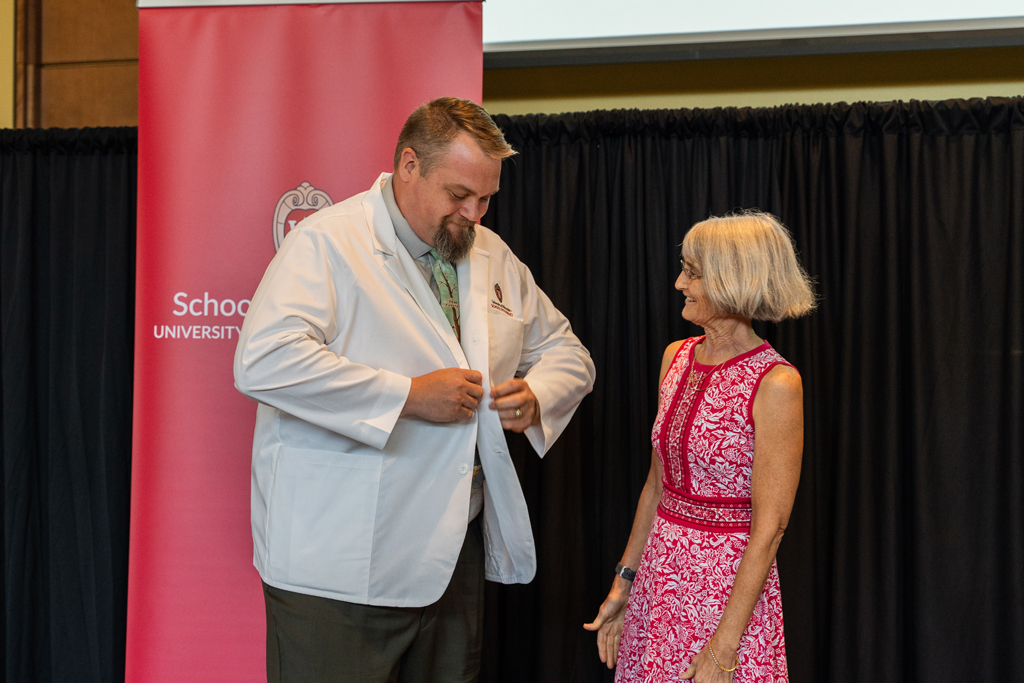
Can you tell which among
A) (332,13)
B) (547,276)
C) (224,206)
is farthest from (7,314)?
(547,276)

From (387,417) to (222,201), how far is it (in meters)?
1.14

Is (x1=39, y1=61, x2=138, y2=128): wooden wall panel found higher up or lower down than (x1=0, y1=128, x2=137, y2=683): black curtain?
higher up

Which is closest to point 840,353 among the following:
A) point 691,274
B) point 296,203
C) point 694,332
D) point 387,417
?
point 694,332

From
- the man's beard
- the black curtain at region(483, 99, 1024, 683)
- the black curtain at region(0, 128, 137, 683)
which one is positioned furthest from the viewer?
the black curtain at region(0, 128, 137, 683)

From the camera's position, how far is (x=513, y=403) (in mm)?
1644

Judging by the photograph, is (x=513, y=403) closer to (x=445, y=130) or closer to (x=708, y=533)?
(x=708, y=533)

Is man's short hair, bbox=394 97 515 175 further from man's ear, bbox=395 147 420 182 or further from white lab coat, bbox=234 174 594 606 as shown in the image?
white lab coat, bbox=234 174 594 606

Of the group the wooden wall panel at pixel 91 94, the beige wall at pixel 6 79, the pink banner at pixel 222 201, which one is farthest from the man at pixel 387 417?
the beige wall at pixel 6 79

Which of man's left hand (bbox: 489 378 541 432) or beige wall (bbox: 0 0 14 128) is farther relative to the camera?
beige wall (bbox: 0 0 14 128)

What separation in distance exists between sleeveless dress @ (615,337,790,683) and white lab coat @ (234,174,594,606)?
338 mm

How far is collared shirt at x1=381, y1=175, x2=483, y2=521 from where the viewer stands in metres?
1.72

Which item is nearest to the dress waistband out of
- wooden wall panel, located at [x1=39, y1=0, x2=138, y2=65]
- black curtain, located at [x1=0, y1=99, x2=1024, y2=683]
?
black curtain, located at [x1=0, y1=99, x2=1024, y2=683]

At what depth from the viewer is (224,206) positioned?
225cm

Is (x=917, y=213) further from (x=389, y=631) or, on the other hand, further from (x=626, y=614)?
(x=389, y=631)
